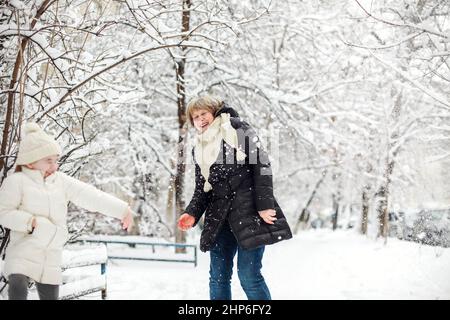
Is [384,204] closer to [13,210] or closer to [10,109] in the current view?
[10,109]

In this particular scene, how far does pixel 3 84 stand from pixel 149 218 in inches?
445

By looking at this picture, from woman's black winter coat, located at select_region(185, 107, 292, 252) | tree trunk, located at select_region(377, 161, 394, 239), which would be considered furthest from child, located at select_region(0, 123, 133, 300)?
tree trunk, located at select_region(377, 161, 394, 239)

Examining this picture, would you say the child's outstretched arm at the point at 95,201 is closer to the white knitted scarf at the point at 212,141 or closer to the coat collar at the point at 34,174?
the coat collar at the point at 34,174

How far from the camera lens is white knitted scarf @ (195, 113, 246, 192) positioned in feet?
10.9

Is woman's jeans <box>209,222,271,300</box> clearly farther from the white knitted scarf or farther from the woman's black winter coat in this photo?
the white knitted scarf

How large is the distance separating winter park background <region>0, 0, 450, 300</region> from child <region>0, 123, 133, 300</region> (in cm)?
55

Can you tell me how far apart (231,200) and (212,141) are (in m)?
0.50

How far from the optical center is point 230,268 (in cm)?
343

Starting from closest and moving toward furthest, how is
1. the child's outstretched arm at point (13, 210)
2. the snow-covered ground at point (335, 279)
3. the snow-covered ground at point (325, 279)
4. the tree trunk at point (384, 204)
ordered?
the child's outstretched arm at point (13, 210) < the snow-covered ground at point (325, 279) < the snow-covered ground at point (335, 279) < the tree trunk at point (384, 204)

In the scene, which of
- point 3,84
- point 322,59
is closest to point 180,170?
point 322,59

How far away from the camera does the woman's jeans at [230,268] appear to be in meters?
3.20

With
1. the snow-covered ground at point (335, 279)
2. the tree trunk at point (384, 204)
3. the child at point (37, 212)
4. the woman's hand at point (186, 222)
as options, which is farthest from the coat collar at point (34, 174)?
the tree trunk at point (384, 204)

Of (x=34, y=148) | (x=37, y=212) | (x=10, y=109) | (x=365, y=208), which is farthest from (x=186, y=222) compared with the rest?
(x=365, y=208)

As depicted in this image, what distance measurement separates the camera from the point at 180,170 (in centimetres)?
955
